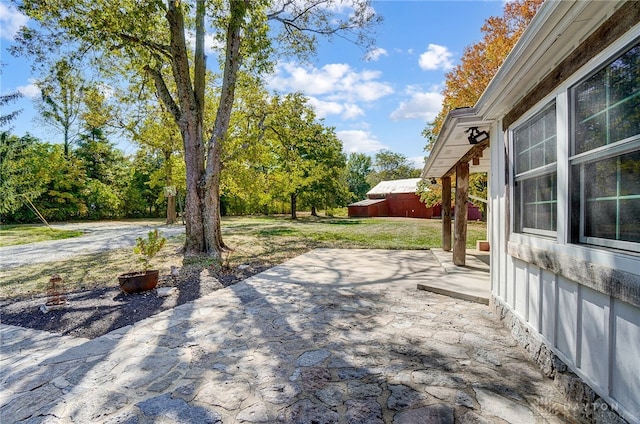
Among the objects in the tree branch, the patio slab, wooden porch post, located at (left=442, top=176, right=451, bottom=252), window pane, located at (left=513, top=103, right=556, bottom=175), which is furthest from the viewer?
wooden porch post, located at (left=442, top=176, right=451, bottom=252)

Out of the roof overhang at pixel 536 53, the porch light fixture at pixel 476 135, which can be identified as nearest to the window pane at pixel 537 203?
the roof overhang at pixel 536 53

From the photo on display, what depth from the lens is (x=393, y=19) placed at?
8070mm

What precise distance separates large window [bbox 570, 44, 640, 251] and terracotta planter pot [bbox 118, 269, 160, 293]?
528 cm

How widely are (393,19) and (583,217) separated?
7.73 m

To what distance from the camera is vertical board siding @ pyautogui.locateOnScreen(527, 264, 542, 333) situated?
8.69ft

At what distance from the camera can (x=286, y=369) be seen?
2617 millimetres

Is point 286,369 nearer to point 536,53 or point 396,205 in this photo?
point 536,53

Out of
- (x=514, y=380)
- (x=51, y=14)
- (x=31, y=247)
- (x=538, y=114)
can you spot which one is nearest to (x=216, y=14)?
(x=51, y=14)

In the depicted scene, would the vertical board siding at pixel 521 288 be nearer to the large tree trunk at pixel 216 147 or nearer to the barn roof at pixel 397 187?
the large tree trunk at pixel 216 147

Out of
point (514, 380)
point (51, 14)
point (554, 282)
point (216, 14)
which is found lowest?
point (514, 380)

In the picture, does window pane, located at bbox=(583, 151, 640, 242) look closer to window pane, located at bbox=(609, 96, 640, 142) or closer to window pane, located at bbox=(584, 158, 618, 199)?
window pane, located at bbox=(584, 158, 618, 199)

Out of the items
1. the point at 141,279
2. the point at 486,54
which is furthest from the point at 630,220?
the point at 486,54

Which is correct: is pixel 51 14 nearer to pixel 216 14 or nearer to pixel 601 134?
pixel 216 14

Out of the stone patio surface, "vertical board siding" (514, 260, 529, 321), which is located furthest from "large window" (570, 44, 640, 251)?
the stone patio surface
